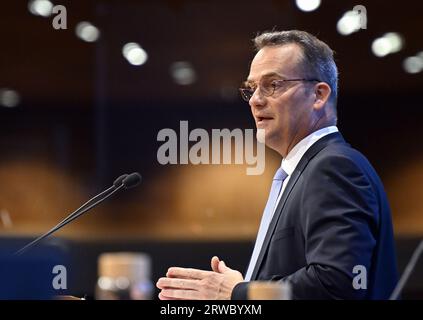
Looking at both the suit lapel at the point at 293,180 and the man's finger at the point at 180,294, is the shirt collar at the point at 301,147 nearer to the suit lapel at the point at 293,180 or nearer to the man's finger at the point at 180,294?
the suit lapel at the point at 293,180

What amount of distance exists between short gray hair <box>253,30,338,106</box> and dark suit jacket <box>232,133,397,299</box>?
26 cm

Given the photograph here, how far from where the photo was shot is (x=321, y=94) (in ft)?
6.70

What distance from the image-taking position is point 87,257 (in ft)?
15.1

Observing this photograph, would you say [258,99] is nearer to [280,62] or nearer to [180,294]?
[280,62]

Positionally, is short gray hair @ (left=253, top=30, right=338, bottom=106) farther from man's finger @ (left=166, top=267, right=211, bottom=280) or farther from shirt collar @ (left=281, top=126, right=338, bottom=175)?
man's finger @ (left=166, top=267, right=211, bottom=280)

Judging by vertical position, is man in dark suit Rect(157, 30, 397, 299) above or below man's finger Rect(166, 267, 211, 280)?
above

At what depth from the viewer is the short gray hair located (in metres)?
2.02

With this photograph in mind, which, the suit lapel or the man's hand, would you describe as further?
the suit lapel

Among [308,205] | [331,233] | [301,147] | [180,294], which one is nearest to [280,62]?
[301,147]

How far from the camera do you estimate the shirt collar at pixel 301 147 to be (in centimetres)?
195

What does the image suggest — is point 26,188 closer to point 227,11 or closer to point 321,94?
point 227,11

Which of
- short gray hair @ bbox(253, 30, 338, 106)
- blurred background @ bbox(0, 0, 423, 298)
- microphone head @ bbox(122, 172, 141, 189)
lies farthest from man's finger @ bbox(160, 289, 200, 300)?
blurred background @ bbox(0, 0, 423, 298)

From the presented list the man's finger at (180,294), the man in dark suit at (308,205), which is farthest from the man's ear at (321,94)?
the man's finger at (180,294)
